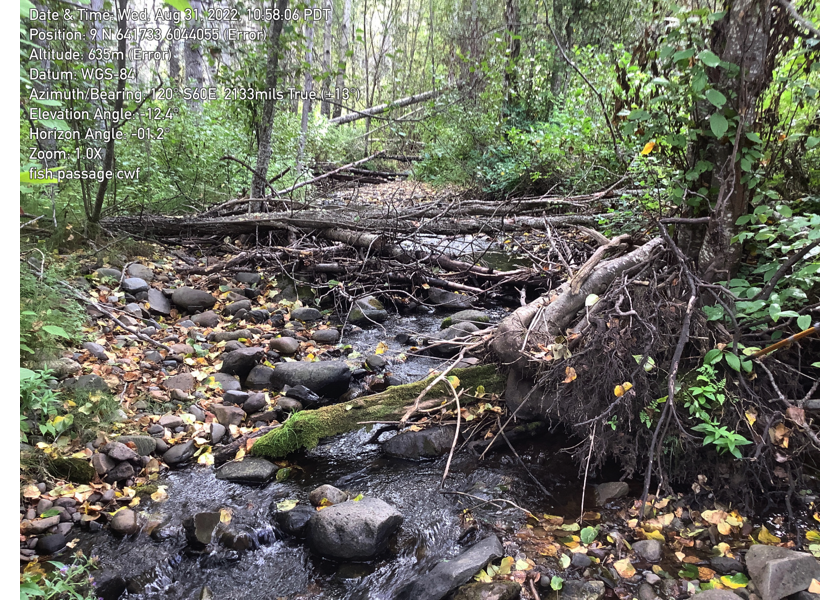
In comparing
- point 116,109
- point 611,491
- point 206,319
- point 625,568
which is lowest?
point 625,568

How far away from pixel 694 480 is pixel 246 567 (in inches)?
108

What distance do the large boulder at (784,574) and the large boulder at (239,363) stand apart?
423 cm

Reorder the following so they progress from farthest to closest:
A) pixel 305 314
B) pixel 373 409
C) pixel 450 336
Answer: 1. pixel 305 314
2. pixel 450 336
3. pixel 373 409

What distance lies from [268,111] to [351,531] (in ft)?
21.5

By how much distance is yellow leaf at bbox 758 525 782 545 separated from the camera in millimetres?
2555

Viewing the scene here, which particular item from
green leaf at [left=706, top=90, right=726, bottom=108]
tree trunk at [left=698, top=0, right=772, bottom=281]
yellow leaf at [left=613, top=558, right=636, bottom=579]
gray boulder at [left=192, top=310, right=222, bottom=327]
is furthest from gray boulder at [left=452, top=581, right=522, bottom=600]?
gray boulder at [left=192, top=310, right=222, bottom=327]

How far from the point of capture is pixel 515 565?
2605mm

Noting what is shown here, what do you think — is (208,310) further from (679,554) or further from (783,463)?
(783,463)

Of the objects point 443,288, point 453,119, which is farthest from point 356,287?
point 453,119

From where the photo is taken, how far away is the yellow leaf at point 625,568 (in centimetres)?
249

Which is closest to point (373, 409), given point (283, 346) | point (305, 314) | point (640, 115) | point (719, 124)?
point (283, 346)

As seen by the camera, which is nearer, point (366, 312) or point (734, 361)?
point (734, 361)

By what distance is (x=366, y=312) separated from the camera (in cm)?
645

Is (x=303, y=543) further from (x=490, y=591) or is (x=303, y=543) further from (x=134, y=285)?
(x=134, y=285)
